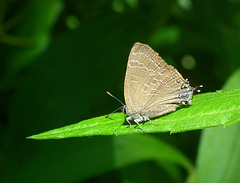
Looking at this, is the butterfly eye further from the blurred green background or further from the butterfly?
the blurred green background

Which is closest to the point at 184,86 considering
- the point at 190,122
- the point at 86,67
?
the point at 190,122

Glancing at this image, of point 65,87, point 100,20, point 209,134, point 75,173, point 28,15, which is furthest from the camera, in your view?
point 28,15

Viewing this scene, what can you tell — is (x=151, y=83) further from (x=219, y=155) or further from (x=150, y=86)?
(x=219, y=155)

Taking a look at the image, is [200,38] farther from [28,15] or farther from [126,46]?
[28,15]

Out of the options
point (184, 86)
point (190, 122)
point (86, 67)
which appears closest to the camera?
point (190, 122)

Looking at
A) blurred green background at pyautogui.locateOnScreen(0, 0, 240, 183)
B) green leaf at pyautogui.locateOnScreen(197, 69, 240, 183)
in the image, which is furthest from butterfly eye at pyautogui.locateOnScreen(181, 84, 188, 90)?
blurred green background at pyautogui.locateOnScreen(0, 0, 240, 183)

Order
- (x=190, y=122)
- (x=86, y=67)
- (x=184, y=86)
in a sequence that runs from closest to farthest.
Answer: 1. (x=190, y=122)
2. (x=184, y=86)
3. (x=86, y=67)

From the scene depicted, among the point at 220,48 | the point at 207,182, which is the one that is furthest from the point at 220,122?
the point at 220,48
